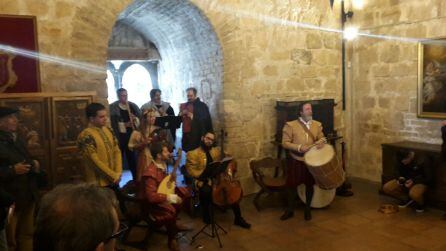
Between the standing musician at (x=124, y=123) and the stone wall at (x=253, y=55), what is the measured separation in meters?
0.97

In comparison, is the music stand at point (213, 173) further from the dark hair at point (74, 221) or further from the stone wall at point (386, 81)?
the stone wall at point (386, 81)

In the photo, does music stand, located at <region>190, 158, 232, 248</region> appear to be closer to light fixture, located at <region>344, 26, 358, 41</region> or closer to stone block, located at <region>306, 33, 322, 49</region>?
stone block, located at <region>306, 33, 322, 49</region>

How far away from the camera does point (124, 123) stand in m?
5.62

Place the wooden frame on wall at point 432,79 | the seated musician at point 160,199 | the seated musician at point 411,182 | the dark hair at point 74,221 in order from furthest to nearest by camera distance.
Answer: the wooden frame on wall at point 432,79 < the seated musician at point 411,182 < the seated musician at point 160,199 < the dark hair at point 74,221

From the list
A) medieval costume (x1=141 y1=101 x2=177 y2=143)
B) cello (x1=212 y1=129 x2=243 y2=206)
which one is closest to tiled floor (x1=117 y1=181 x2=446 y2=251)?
cello (x1=212 y1=129 x2=243 y2=206)

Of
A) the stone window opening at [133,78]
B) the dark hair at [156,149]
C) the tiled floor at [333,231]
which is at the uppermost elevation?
the stone window opening at [133,78]

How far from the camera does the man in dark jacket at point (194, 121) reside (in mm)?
5543

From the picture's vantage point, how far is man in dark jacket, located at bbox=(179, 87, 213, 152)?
554 cm

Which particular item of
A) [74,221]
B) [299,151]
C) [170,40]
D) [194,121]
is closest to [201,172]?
[194,121]

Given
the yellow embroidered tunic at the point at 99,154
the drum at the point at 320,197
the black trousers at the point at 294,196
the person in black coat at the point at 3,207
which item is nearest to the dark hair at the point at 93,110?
the yellow embroidered tunic at the point at 99,154

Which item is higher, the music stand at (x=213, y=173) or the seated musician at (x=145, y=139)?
the seated musician at (x=145, y=139)

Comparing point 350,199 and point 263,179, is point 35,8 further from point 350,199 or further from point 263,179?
point 350,199

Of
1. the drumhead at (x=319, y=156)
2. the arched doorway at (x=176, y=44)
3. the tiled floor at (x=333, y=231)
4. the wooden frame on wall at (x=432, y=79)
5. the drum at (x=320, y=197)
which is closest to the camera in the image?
the tiled floor at (x=333, y=231)

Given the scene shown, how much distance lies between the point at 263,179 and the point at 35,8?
343 centimetres
